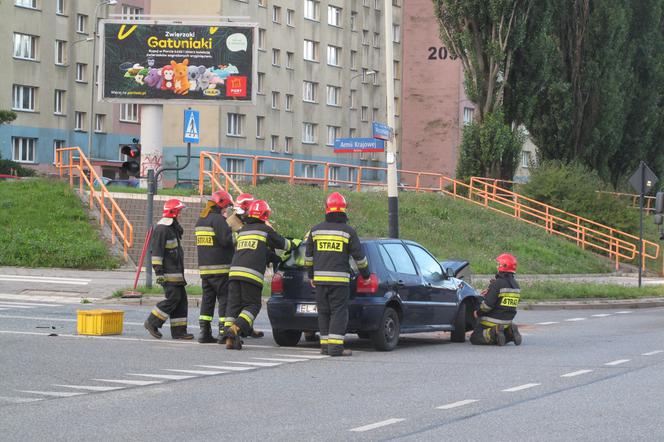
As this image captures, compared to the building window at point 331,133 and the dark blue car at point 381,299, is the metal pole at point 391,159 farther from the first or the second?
the building window at point 331,133

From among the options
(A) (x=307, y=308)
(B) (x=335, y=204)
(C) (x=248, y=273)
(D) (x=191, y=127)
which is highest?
(D) (x=191, y=127)

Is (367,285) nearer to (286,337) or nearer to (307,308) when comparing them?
(307,308)

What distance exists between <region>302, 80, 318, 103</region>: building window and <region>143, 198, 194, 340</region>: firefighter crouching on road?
63906 millimetres

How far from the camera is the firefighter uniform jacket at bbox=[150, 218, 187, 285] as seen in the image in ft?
54.3

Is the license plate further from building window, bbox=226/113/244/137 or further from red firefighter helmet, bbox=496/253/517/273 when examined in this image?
building window, bbox=226/113/244/137

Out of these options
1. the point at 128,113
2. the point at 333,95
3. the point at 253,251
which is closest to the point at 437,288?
the point at 253,251

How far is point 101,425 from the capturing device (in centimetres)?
951

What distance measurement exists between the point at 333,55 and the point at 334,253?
6876 centimetres

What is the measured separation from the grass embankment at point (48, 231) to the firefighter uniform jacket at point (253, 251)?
14467 mm

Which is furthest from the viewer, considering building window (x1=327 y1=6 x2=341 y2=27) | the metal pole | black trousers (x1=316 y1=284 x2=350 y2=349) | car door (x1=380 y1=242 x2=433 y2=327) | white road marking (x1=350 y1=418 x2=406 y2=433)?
building window (x1=327 y1=6 x2=341 y2=27)

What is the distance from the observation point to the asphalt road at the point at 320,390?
939cm

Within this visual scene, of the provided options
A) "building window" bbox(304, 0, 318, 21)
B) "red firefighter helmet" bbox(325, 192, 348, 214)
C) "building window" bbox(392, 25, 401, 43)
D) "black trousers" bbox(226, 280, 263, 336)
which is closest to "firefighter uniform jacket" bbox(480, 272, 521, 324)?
"red firefighter helmet" bbox(325, 192, 348, 214)

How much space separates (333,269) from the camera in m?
15.2

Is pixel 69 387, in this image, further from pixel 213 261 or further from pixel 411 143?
pixel 411 143
